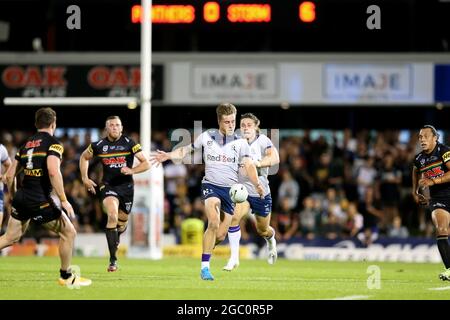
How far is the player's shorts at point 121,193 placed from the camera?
1731 cm

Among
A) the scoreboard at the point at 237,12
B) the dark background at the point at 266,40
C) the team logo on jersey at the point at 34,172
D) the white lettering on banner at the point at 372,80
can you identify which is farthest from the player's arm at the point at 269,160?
the white lettering on banner at the point at 372,80

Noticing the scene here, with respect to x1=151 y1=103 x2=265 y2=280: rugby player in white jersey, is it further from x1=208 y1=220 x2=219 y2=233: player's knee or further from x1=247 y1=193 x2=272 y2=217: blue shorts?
x1=247 y1=193 x2=272 y2=217: blue shorts

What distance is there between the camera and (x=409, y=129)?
102 feet

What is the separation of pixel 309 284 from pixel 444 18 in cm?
1488

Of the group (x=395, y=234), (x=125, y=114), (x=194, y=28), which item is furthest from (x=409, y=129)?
(x=194, y=28)

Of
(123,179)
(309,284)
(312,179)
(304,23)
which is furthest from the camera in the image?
(312,179)

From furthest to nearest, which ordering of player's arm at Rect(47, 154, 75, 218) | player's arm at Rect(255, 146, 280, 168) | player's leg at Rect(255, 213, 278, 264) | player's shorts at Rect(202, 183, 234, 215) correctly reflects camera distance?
player's leg at Rect(255, 213, 278, 264)
player's arm at Rect(255, 146, 280, 168)
player's shorts at Rect(202, 183, 234, 215)
player's arm at Rect(47, 154, 75, 218)

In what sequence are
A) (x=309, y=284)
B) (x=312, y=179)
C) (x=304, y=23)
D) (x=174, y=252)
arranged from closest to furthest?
(x=309, y=284) < (x=304, y=23) < (x=174, y=252) < (x=312, y=179)

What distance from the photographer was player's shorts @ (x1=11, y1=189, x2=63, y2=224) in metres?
13.3

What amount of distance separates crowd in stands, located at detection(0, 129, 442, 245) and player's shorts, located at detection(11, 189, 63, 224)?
12.3m

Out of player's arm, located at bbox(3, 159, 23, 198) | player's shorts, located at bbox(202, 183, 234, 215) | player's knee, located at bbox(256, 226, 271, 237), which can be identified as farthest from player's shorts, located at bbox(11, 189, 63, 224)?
player's knee, located at bbox(256, 226, 271, 237)

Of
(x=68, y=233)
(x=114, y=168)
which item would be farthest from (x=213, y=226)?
(x=114, y=168)

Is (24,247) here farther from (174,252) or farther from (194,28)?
(194,28)

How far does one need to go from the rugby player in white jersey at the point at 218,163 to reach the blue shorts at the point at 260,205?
1659mm
